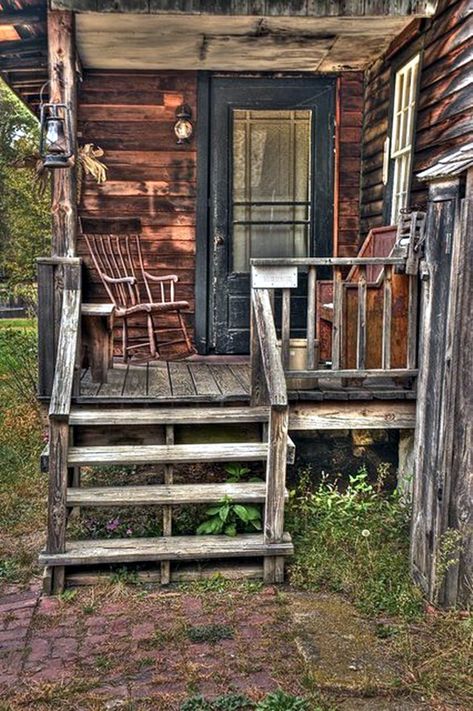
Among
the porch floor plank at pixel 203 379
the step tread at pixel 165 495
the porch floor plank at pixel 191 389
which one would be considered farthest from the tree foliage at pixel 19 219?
the step tread at pixel 165 495

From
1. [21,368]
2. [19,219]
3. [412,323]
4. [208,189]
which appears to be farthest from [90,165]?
[19,219]

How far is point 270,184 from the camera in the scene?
600 centimetres

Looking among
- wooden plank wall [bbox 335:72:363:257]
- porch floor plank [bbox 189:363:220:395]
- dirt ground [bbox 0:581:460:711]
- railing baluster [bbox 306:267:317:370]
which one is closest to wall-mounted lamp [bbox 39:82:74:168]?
porch floor plank [bbox 189:363:220:395]

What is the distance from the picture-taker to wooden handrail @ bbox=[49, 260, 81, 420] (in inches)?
142

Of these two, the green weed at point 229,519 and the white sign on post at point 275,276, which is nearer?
the green weed at point 229,519

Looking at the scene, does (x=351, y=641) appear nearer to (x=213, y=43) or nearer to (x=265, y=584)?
(x=265, y=584)

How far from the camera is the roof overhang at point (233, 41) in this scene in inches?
187

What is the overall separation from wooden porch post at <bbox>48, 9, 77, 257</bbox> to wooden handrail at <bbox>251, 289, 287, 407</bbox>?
1270 mm

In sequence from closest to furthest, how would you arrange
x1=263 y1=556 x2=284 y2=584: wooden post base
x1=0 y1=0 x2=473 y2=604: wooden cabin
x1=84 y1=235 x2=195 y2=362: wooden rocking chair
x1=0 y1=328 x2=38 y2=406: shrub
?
x1=0 y1=0 x2=473 y2=604: wooden cabin, x1=263 y1=556 x2=284 y2=584: wooden post base, x1=84 y1=235 x2=195 y2=362: wooden rocking chair, x1=0 y1=328 x2=38 y2=406: shrub

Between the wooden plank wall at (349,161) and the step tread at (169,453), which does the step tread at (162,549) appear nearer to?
the step tread at (169,453)

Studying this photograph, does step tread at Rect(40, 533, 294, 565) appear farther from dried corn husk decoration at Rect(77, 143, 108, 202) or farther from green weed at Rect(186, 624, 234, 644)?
dried corn husk decoration at Rect(77, 143, 108, 202)

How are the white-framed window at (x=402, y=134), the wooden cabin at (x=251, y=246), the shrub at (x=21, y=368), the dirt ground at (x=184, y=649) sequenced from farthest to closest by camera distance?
the shrub at (x=21, y=368) < the white-framed window at (x=402, y=134) < the wooden cabin at (x=251, y=246) < the dirt ground at (x=184, y=649)

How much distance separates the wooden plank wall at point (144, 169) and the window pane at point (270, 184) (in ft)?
1.28

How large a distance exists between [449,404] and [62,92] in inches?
121
